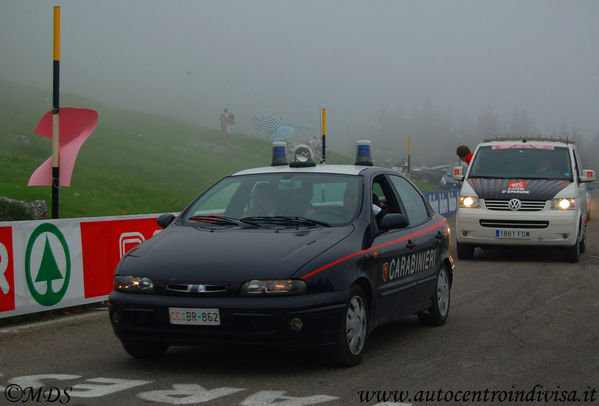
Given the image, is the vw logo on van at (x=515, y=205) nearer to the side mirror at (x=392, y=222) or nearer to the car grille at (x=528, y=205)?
the car grille at (x=528, y=205)

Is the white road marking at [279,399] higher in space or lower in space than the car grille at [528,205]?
lower

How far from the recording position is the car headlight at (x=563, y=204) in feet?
51.1

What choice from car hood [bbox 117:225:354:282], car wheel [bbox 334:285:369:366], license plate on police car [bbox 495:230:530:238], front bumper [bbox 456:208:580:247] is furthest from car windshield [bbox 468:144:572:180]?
car wheel [bbox 334:285:369:366]

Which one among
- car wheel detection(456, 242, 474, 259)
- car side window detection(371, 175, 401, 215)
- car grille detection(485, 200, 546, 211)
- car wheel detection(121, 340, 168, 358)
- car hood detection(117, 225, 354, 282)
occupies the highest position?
car side window detection(371, 175, 401, 215)

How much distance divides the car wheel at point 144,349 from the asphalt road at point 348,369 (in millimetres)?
82

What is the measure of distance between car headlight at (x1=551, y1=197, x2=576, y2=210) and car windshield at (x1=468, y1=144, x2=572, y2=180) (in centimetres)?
59

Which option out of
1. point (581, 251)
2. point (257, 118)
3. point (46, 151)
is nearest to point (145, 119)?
point (46, 151)

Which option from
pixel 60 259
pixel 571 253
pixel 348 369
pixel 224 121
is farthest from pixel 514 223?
pixel 224 121

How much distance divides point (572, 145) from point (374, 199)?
10.1 meters

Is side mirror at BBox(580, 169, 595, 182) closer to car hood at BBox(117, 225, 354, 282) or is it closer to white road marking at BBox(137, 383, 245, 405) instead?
car hood at BBox(117, 225, 354, 282)

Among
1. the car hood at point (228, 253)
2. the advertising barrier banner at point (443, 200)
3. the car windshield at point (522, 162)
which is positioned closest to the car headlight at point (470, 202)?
the car windshield at point (522, 162)

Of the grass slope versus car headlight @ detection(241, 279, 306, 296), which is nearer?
car headlight @ detection(241, 279, 306, 296)

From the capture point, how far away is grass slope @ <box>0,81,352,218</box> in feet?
96.6

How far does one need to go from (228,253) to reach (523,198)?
10054mm
